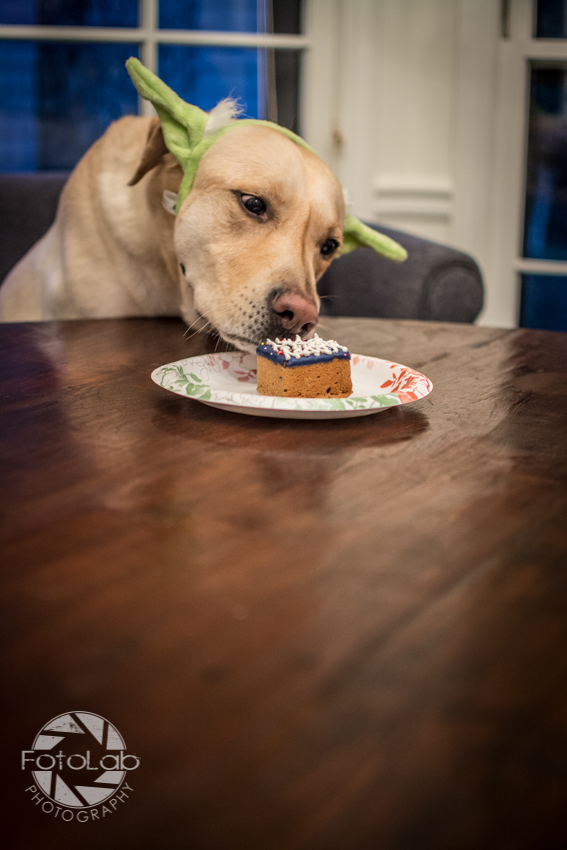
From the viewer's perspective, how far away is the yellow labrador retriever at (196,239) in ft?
3.69

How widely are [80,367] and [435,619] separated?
2.31ft

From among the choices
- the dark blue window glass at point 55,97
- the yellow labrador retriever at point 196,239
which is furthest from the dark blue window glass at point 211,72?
the yellow labrador retriever at point 196,239

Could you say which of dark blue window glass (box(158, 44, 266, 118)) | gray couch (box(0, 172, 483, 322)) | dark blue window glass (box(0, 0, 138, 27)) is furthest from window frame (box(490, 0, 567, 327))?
dark blue window glass (box(0, 0, 138, 27))

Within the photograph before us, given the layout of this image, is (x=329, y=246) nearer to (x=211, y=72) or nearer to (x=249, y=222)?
(x=249, y=222)

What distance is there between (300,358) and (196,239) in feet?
1.92

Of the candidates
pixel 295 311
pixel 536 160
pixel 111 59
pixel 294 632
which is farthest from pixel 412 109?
pixel 294 632

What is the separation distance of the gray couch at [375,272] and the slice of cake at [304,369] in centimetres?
105

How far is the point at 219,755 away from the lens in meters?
0.29

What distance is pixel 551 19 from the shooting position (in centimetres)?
279

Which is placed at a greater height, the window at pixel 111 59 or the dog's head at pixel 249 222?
the window at pixel 111 59

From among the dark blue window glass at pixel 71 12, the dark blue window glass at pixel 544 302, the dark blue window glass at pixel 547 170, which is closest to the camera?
the dark blue window glass at pixel 71 12

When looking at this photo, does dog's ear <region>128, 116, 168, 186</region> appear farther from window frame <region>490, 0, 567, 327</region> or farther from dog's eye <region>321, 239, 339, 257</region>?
window frame <region>490, 0, 567, 327</region>

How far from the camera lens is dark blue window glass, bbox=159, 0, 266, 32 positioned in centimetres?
273

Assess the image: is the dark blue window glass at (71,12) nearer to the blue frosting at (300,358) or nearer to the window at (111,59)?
the window at (111,59)
